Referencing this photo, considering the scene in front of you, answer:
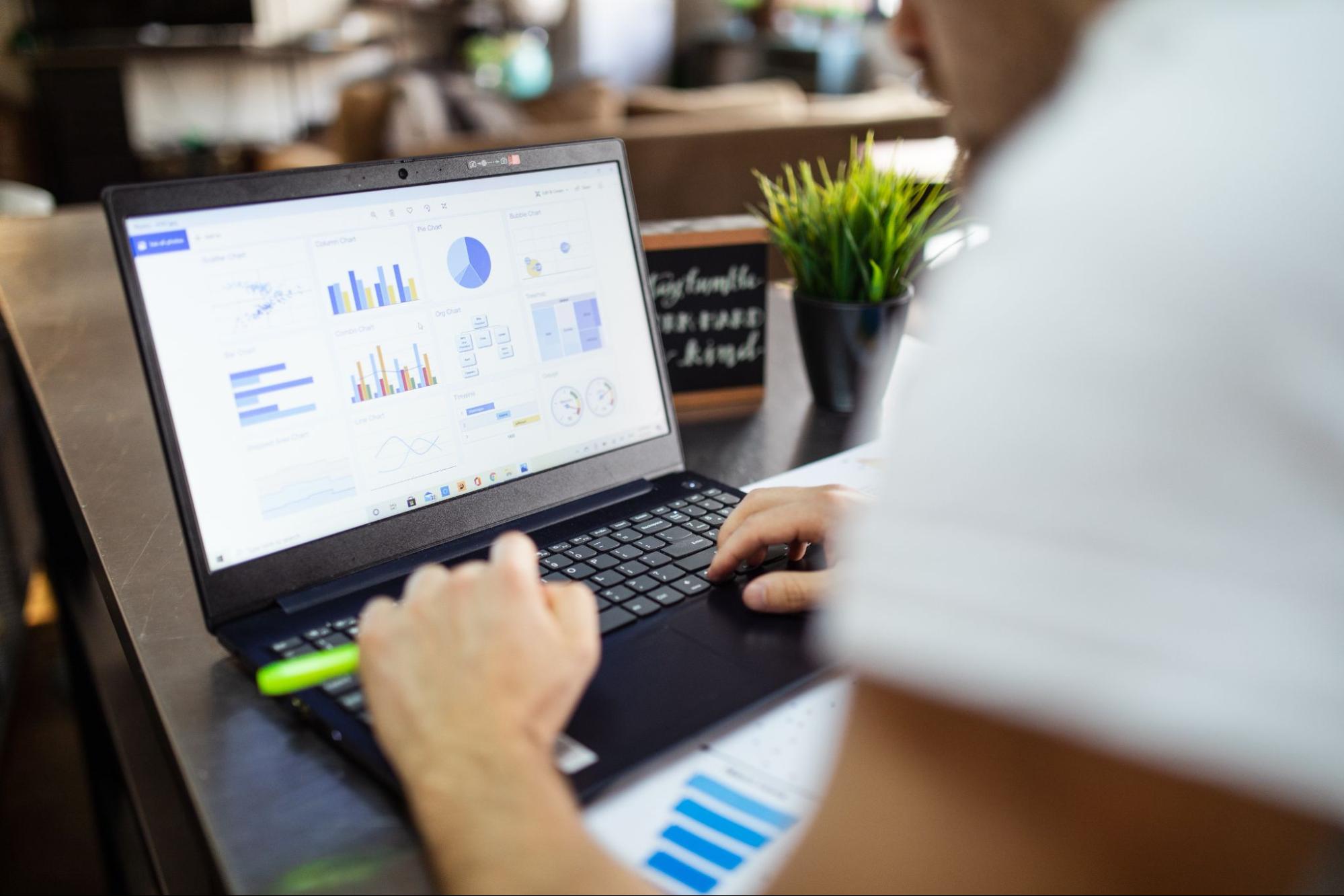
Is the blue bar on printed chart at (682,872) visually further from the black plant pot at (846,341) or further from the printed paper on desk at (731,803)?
the black plant pot at (846,341)

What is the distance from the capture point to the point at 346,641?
590 mm

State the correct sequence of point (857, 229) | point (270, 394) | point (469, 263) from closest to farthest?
point (270, 394), point (469, 263), point (857, 229)

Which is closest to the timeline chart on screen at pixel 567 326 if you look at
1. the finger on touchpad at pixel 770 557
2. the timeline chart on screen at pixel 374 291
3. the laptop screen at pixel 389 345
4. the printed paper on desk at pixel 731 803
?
the laptop screen at pixel 389 345

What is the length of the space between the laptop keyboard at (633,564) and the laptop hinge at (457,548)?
3cm

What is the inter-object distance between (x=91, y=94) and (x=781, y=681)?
5.72 m

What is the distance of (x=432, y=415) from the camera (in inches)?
28.0

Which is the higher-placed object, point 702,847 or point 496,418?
point 496,418

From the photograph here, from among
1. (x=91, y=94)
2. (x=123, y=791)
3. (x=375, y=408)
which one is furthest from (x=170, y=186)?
(x=91, y=94)

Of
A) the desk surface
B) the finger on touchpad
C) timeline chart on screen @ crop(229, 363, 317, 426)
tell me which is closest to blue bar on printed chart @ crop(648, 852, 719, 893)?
the desk surface

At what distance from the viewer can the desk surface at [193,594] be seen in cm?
48

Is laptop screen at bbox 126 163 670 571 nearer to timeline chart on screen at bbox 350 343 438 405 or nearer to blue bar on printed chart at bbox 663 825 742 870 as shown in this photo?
timeline chart on screen at bbox 350 343 438 405

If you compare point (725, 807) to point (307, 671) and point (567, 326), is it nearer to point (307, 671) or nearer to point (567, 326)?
point (307, 671)

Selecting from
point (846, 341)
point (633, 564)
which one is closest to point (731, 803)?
point (633, 564)

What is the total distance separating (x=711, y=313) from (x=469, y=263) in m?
0.40
